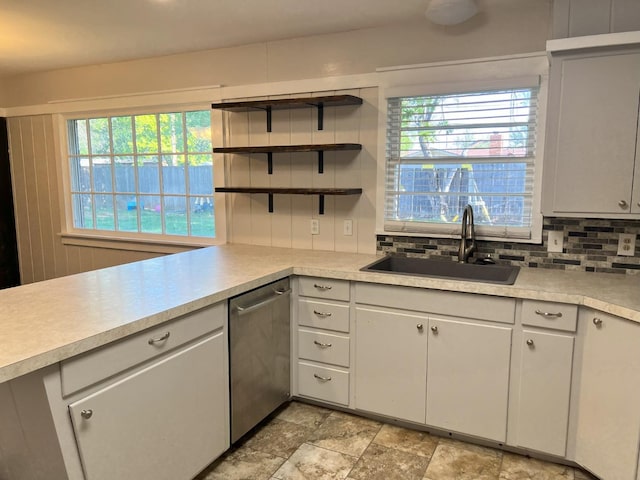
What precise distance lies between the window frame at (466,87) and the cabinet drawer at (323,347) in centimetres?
79

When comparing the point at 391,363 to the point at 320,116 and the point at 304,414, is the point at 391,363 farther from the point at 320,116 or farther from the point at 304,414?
the point at 320,116

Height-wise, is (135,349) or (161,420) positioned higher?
(135,349)

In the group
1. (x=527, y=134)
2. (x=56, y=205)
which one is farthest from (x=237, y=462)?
(x=56, y=205)

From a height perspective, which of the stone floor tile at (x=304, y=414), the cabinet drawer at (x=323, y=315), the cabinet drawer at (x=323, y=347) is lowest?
the stone floor tile at (x=304, y=414)

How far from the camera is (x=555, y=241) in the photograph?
8.31ft

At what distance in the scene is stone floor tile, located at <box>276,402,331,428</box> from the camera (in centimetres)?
259

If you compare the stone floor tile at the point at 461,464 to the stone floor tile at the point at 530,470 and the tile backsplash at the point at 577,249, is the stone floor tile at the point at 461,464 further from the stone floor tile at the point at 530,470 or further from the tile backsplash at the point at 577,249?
the tile backsplash at the point at 577,249

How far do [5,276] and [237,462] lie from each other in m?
3.55

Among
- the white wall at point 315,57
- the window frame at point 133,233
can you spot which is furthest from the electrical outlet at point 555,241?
the window frame at point 133,233

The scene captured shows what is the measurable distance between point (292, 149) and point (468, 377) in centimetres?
170

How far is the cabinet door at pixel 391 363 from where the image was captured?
2.40 meters

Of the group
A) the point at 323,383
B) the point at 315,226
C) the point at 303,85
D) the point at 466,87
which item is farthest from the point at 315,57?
the point at 323,383

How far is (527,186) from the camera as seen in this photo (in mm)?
2592

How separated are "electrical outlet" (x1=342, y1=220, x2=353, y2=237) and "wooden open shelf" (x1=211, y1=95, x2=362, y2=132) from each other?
0.65 metres
